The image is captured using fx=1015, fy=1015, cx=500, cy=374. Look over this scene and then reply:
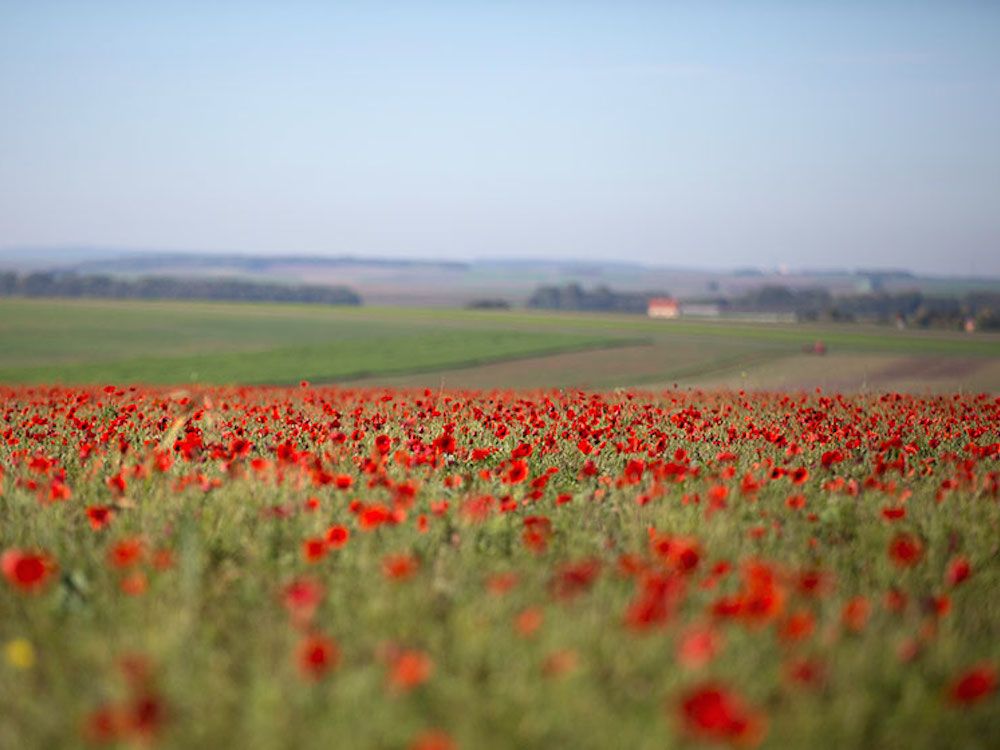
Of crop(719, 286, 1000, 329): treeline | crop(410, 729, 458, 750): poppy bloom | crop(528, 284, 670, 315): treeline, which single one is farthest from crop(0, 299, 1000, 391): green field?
crop(528, 284, 670, 315): treeline

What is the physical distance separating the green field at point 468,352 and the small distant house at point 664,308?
17.2 meters

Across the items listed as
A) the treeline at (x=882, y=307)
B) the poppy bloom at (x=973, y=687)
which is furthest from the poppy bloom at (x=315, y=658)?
the treeline at (x=882, y=307)

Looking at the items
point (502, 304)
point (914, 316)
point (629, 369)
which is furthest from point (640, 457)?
point (502, 304)

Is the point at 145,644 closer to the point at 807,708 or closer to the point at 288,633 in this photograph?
the point at 288,633

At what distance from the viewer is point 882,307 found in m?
117

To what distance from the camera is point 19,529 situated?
5.25 m

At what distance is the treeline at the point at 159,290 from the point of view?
120875mm

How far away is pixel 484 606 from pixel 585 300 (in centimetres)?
13049

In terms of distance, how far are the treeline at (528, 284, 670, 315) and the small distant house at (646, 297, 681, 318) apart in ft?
21.8

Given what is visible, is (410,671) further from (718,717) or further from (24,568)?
(24,568)

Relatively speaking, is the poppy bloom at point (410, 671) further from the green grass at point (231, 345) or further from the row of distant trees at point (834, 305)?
the row of distant trees at point (834, 305)

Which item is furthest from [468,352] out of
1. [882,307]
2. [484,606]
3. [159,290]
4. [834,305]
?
[159,290]

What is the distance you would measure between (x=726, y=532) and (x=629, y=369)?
46.9 meters

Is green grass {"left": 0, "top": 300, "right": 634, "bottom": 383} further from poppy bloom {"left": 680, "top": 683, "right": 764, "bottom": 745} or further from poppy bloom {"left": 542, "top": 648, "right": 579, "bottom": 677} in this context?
poppy bloom {"left": 680, "top": 683, "right": 764, "bottom": 745}
